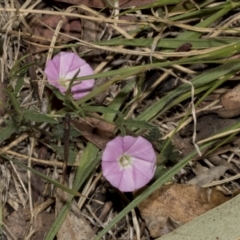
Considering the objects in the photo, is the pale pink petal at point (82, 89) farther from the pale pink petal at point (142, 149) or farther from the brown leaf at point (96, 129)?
the pale pink petal at point (142, 149)

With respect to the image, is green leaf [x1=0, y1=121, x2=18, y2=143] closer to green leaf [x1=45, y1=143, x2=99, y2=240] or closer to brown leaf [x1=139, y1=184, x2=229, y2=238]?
green leaf [x1=45, y1=143, x2=99, y2=240]

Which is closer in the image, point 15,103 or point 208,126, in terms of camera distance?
point 15,103

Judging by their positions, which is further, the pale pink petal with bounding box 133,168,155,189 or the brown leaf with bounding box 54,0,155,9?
the brown leaf with bounding box 54,0,155,9

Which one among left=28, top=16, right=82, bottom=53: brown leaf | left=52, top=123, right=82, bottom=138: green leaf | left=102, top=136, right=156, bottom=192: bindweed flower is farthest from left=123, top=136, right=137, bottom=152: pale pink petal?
left=28, top=16, right=82, bottom=53: brown leaf

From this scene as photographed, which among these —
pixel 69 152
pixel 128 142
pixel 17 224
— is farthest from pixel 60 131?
pixel 17 224

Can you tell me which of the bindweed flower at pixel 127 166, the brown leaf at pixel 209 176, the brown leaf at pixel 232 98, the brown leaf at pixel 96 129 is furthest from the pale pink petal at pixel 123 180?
the brown leaf at pixel 232 98

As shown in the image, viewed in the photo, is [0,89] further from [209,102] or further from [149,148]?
[209,102]

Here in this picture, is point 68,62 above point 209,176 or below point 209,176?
above

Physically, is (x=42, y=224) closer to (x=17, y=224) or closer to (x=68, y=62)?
(x=17, y=224)
